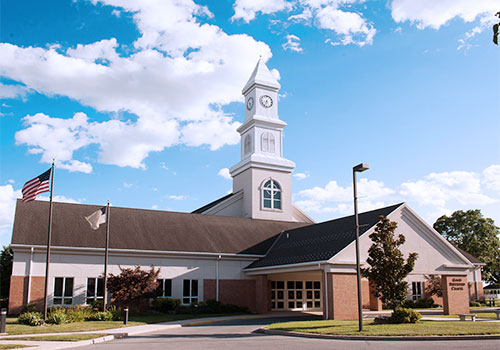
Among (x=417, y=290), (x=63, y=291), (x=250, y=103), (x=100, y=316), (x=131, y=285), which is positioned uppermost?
(x=250, y=103)

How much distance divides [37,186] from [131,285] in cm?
793

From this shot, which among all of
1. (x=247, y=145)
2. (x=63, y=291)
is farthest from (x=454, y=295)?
(x=63, y=291)

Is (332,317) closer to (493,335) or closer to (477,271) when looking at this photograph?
(493,335)

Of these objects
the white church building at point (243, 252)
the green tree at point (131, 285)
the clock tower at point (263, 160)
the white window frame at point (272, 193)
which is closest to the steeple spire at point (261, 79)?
the clock tower at point (263, 160)

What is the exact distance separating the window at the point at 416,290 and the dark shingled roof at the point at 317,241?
467 inches

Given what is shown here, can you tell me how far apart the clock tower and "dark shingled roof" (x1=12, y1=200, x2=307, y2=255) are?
3238 millimetres

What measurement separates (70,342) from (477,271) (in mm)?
41251

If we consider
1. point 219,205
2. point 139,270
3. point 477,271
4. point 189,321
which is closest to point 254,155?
point 219,205

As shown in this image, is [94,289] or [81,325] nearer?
[81,325]

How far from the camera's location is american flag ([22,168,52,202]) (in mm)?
23391

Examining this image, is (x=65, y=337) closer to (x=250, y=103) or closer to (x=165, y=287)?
(x=165, y=287)

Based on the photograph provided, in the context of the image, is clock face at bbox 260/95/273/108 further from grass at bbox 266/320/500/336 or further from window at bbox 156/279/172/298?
grass at bbox 266/320/500/336

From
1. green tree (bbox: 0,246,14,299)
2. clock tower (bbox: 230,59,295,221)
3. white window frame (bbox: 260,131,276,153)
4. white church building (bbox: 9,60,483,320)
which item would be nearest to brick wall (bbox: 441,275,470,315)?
white church building (bbox: 9,60,483,320)

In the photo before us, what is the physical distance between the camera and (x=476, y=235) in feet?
190
